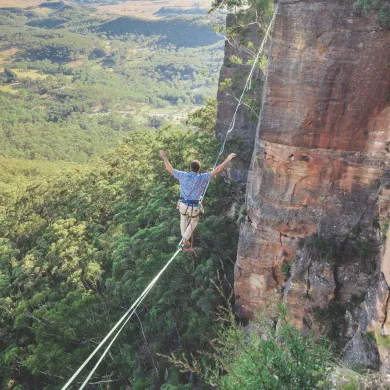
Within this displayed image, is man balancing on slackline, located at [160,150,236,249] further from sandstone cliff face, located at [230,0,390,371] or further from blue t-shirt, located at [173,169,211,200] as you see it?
sandstone cliff face, located at [230,0,390,371]

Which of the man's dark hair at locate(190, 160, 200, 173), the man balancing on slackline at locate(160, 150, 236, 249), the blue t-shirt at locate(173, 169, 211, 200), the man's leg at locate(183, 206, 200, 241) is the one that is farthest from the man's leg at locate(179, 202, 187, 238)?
the man's dark hair at locate(190, 160, 200, 173)

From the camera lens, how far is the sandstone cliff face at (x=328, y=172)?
9469 mm

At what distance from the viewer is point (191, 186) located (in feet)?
28.4

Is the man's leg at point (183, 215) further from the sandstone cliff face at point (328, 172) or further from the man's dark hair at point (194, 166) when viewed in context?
the sandstone cliff face at point (328, 172)

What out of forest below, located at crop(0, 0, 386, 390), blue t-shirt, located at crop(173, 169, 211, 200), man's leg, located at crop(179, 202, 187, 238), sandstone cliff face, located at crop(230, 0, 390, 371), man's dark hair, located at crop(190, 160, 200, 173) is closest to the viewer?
man's dark hair, located at crop(190, 160, 200, 173)

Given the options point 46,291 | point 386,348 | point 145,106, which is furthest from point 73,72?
point 386,348

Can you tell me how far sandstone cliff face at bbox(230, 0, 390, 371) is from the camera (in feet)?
31.1

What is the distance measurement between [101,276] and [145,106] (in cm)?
14743

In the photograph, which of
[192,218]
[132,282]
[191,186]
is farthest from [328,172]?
[132,282]

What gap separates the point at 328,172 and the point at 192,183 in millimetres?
4235

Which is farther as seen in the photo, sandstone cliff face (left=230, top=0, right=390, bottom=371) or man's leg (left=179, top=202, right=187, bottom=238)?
sandstone cliff face (left=230, top=0, right=390, bottom=371)

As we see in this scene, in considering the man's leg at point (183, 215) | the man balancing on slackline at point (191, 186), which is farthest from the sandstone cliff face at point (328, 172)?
the man's leg at point (183, 215)

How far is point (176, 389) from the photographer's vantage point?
42.9 ft

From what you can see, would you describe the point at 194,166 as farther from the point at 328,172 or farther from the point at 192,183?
the point at 328,172
